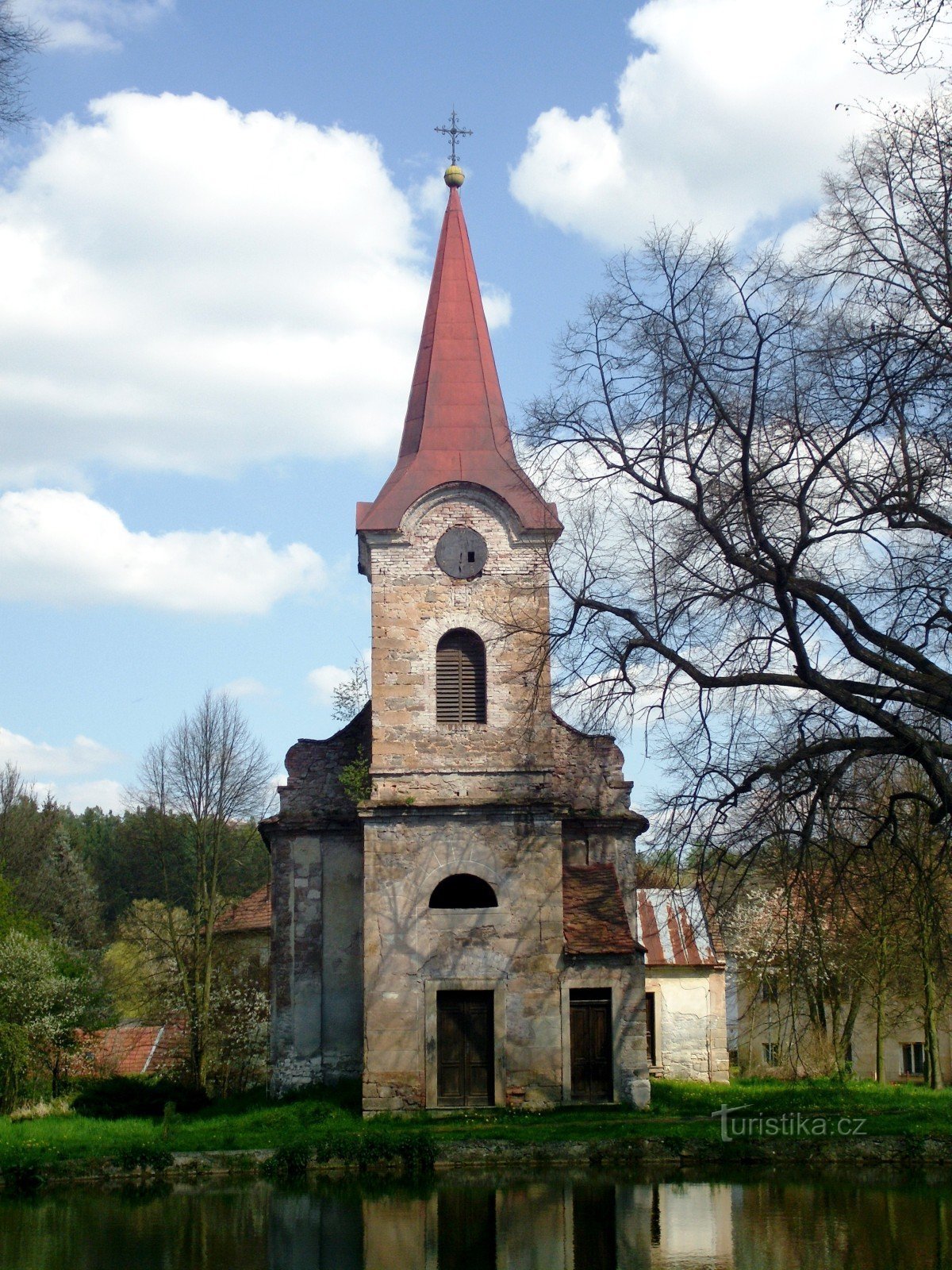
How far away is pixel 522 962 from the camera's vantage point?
928 inches

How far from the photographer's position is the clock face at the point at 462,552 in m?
25.2

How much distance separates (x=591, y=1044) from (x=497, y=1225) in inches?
376

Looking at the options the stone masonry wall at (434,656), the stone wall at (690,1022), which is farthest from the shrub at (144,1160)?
the stone wall at (690,1022)

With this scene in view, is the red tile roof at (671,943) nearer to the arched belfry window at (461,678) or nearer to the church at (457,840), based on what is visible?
the church at (457,840)

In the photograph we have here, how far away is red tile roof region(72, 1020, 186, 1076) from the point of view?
31.4m

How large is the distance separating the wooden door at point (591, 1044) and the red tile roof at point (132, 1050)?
1282cm

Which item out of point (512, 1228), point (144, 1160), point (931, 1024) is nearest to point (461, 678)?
point (144, 1160)

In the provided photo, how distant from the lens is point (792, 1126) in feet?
65.5

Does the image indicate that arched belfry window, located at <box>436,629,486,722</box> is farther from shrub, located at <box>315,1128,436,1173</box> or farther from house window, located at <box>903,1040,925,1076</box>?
house window, located at <box>903,1040,925,1076</box>

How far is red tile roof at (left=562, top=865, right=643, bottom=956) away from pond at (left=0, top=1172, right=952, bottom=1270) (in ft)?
19.9

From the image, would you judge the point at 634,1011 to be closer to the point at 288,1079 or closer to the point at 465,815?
the point at 465,815

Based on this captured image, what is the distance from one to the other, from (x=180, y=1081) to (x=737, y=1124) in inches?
671

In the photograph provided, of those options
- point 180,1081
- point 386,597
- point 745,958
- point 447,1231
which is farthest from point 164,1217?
point 745,958

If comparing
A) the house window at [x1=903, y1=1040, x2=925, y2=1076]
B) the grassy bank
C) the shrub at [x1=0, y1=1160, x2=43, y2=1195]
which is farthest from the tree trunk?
the shrub at [x1=0, y1=1160, x2=43, y2=1195]
